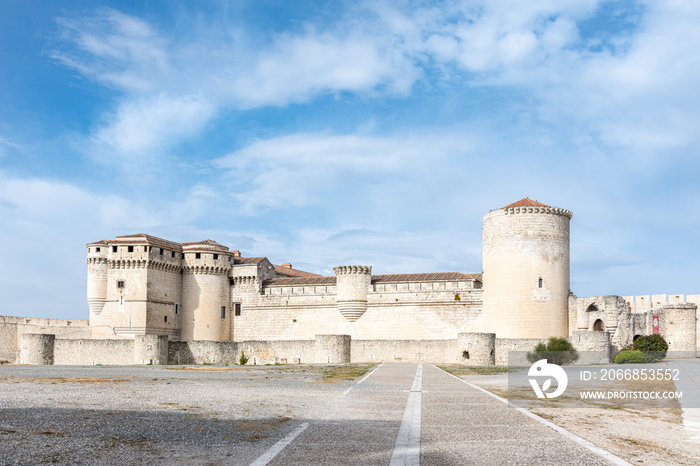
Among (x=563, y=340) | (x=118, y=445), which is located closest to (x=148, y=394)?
(x=118, y=445)

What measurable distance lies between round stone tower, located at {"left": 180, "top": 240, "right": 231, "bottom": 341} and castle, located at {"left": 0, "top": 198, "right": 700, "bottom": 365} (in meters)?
0.07

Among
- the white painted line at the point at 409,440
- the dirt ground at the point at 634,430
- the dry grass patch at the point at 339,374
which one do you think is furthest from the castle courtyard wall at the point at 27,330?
the dirt ground at the point at 634,430

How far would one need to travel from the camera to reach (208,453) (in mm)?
6930

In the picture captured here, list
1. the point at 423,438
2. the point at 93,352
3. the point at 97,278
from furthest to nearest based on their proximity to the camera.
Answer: the point at 97,278, the point at 93,352, the point at 423,438

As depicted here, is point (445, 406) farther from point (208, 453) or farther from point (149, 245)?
point (149, 245)

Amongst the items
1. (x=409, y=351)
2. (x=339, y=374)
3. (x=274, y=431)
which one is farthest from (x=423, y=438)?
(x=409, y=351)

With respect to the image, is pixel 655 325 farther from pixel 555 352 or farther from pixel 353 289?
pixel 353 289

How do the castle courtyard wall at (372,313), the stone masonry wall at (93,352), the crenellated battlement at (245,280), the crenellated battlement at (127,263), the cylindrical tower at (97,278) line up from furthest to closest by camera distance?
the crenellated battlement at (245,280) < the cylindrical tower at (97,278) < the crenellated battlement at (127,263) < the castle courtyard wall at (372,313) < the stone masonry wall at (93,352)

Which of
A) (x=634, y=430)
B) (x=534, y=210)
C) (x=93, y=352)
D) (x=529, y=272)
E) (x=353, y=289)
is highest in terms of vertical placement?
(x=534, y=210)

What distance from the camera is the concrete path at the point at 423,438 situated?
6586mm

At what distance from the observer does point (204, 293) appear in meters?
46.7

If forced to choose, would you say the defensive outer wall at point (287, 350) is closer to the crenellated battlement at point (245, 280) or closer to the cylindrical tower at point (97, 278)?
the cylindrical tower at point (97, 278)

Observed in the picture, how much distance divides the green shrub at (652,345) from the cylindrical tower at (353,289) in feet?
55.6

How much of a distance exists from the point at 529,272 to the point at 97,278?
28761 millimetres
